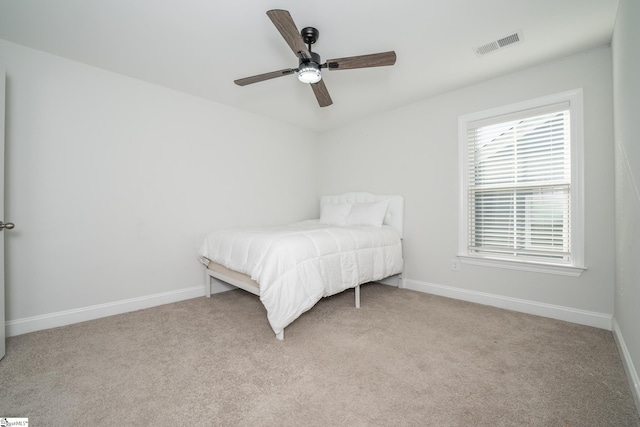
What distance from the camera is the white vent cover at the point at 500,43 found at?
2.18 m

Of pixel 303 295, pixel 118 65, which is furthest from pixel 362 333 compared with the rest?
pixel 118 65

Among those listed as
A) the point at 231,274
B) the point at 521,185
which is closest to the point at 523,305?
the point at 521,185

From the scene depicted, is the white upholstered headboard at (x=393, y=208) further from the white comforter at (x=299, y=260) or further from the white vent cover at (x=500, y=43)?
the white vent cover at (x=500, y=43)

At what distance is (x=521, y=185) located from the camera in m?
2.73

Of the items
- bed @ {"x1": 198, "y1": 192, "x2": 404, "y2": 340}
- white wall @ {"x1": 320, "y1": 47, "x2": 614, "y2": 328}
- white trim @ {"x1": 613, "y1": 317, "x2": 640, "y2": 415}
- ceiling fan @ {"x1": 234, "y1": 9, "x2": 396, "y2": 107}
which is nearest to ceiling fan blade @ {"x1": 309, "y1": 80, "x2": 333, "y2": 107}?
ceiling fan @ {"x1": 234, "y1": 9, "x2": 396, "y2": 107}

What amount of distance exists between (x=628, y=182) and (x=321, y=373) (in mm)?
2217

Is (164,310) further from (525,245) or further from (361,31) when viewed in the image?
(525,245)

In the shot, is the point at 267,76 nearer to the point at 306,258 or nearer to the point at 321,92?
the point at 321,92

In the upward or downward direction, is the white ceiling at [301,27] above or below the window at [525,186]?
above

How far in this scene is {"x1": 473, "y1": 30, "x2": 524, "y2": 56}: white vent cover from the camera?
2179mm

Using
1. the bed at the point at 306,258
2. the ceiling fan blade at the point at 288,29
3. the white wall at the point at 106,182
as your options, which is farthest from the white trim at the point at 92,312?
the ceiling fan blade at the point at 288,29

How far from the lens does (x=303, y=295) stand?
2176mm

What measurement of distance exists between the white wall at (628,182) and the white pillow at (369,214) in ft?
→ 6.77

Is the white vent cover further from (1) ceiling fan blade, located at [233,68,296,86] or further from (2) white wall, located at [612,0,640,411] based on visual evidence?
(1) ceiling fan blade, located at [233,68,296,86]
